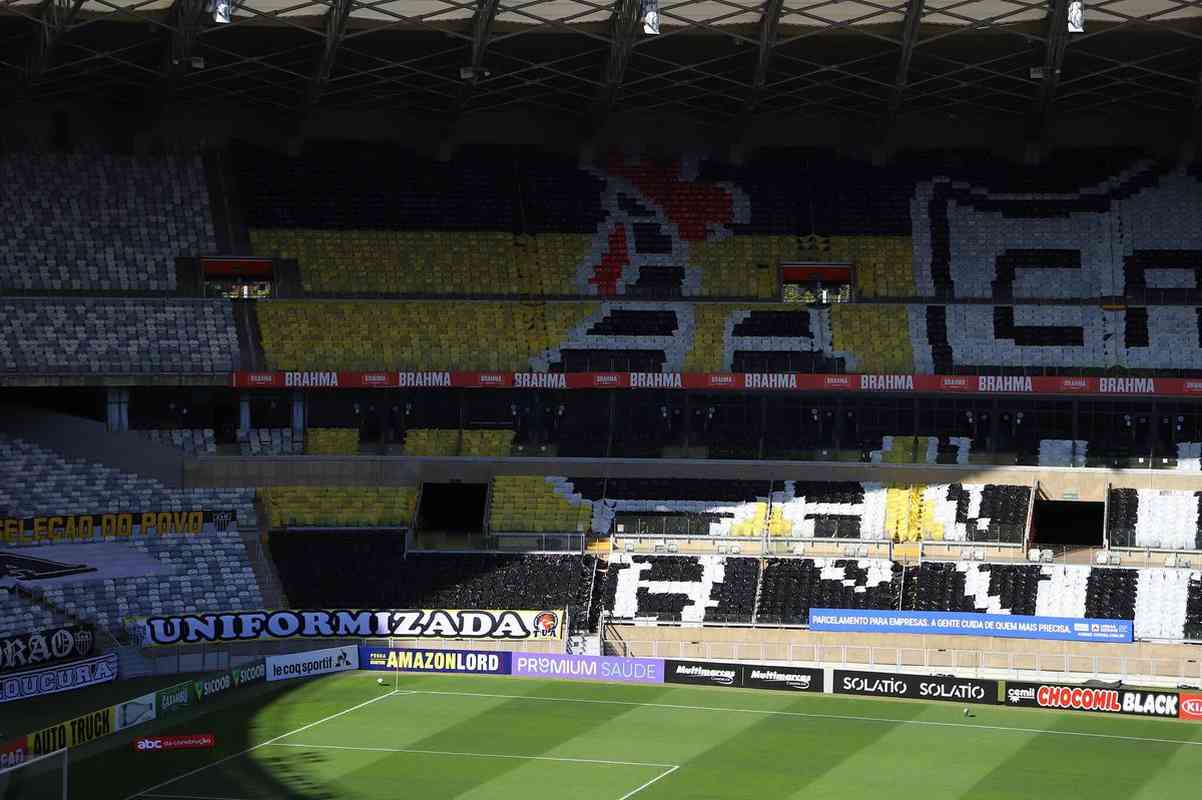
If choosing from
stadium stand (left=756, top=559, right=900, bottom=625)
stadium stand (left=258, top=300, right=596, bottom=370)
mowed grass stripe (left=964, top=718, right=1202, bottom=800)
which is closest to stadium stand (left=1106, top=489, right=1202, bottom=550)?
stadium stand (left=756, top=559, right=900, bottom=625)

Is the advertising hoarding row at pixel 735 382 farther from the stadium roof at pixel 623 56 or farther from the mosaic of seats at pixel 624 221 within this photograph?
the stadium roof at pixel 623 56

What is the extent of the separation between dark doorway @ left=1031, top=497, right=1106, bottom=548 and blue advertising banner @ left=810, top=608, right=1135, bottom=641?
10.1 meters

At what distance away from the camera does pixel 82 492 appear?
206 ft

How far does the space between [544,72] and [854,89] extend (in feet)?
41.4

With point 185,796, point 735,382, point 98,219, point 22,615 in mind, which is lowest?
point 185,796

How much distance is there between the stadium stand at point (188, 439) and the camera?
66312 millimetres

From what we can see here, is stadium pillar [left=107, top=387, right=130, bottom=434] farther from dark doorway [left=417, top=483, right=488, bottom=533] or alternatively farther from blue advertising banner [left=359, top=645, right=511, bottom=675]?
blue advertising banner [left=359, top=645, right=511, bottom=675]

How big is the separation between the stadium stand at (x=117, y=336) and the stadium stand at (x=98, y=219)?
1.15 meters

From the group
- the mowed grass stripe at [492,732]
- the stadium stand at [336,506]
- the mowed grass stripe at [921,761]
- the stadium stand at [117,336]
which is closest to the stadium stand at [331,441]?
the stadium stand at [336,506]

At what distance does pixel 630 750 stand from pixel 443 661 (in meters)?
12.4

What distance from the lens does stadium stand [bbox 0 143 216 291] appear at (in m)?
67.2

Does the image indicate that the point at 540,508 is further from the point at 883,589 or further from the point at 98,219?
the point at 98,219

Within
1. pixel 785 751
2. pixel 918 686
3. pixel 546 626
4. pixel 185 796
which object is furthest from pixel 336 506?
pixel 185 796

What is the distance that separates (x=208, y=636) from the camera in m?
56.3
